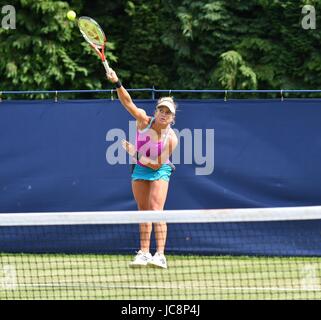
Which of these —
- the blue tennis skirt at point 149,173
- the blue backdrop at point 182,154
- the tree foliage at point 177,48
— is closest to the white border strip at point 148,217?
the blue tennis skirt at point 149,173

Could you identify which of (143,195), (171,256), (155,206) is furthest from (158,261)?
(171,256)

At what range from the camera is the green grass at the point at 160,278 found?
6.52 m

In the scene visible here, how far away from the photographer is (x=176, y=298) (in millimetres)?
6348

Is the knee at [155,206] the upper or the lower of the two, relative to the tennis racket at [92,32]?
lower

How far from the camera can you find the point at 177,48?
41.1 ft

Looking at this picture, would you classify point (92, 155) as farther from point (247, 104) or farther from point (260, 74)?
point (260, 74)

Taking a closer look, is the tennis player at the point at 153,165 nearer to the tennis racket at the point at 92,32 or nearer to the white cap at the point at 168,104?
the white cap at the point at 168,104

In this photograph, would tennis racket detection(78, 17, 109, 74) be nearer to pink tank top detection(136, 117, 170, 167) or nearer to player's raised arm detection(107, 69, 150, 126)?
player's raised arm detection(107, 69, 150, 126)

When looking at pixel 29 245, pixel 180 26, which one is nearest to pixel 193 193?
pixel 29 245

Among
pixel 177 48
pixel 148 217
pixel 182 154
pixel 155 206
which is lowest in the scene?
pixel 155 206

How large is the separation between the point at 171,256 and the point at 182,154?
959 mm

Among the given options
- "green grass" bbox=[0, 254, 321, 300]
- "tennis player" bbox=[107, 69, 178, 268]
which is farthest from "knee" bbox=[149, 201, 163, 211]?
"green grass" bbox=[0, 254, 321, 300]

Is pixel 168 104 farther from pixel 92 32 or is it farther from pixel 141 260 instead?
pixel 141 260
